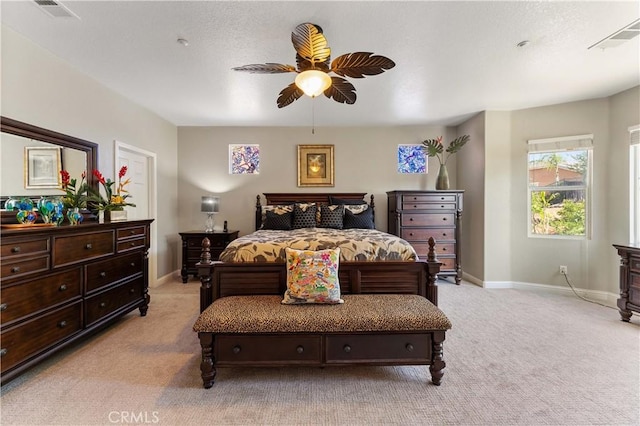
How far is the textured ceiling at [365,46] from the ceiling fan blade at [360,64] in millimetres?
370

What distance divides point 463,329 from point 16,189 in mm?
4211

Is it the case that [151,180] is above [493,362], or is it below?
above

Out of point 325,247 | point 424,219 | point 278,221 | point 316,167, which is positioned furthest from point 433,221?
point 325,247

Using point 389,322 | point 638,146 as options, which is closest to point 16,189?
point 389,322

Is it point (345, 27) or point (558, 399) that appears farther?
point (345, 27)

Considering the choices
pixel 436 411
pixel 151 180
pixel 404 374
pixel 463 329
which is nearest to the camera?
pixel 436 411

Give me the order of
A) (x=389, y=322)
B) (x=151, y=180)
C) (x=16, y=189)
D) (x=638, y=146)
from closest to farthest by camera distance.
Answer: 1. (x=389, y=322)
2. (x=16, y=189)
3. (x=638, y=146)
4. (x=151, y=180)

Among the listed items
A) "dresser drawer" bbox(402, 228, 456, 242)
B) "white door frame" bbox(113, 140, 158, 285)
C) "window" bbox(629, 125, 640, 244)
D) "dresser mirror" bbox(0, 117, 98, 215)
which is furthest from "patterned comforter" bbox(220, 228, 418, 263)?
"window" bbox(629, 125, 640, 244)

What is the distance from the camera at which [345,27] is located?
2.19 meters

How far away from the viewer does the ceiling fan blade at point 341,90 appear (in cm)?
226

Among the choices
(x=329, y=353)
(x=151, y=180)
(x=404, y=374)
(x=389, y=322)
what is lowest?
(x=404, y=374)

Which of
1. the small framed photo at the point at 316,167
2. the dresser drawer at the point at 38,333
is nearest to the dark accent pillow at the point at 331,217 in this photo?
the small framed photo at the point at 316,167

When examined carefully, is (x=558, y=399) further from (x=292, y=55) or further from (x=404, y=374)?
(x=292, y=55)

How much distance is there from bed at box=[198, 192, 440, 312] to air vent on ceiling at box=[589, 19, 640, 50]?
2.38 meters
